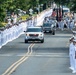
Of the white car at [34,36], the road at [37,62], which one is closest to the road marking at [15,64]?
the road at [37,62]

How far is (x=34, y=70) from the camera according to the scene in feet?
93.2

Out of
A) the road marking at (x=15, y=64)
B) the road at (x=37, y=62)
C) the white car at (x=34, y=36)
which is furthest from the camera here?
the white car at (x=34, y=36)

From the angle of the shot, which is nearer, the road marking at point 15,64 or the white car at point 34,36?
the road marking at point 15,64

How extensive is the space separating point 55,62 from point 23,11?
271 feet

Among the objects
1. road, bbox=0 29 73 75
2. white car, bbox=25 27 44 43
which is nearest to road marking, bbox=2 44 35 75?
road, bbox=0 29 73 75

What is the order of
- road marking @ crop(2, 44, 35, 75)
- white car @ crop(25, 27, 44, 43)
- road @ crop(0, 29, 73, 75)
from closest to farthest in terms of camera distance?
road marking @ crop(2, 44, 35, 75)
road @ crop(0, 29, 73, 75)
white car @ crop(25, 27, 44, 43)

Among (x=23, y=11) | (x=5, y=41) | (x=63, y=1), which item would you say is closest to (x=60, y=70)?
(x=5, y=41)

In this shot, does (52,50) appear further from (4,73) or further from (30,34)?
(4,73)

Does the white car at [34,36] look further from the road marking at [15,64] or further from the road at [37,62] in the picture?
the road marking at [15,64]

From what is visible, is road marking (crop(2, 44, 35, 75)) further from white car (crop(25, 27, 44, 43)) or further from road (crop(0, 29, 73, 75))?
white car (crop(25, 27, 44, 43))

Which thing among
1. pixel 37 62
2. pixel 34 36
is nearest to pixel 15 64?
pixel 37 62

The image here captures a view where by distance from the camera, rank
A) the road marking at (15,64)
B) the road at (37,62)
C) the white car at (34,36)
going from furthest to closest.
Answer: the white car at (34,36) → the road at (37,62) → the road marking at (15,64)

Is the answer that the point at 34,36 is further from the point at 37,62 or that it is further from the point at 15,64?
the point at 15,64

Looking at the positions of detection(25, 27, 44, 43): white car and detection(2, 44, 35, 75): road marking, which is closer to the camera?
detection(2, 44, 35, 75): road marking
